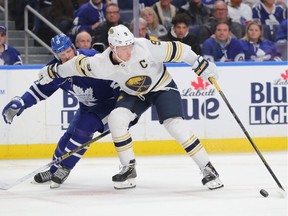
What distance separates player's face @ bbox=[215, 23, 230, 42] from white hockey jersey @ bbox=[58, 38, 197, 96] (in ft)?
9.53

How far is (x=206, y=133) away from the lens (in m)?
8.66

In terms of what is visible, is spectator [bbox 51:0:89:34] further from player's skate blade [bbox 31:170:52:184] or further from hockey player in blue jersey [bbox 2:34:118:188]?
player's skate blade [bbox 31:170:52:184]

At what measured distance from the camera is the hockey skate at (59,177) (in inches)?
258

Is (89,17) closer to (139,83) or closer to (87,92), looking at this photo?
(87,92)

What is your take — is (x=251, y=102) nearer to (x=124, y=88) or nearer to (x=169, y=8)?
(x=169, y=8)

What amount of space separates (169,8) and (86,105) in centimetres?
299

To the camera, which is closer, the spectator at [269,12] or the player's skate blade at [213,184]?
the player's skate blade at [213,184]

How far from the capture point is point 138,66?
6.16 m

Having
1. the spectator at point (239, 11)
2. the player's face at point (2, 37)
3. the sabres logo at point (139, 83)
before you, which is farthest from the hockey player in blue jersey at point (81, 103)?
the spectator at point (239, 11)

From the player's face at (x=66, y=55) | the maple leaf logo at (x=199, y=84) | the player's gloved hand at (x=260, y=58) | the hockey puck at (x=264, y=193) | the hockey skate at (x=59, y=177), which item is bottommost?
the hockey skate at (x=59, y=177)

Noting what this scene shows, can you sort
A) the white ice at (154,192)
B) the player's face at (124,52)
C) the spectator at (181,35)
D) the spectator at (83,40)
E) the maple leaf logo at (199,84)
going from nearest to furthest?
the white ice at (154,192) → the player's face at (124,52) → the maple leaf logo at (199,84) → the spectator at (83,40) → the spectator at (181,35)

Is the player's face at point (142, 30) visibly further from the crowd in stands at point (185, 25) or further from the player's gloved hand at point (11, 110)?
the player's gloved hand at point (11, 110)

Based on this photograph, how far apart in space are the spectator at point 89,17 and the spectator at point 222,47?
110 centimetres

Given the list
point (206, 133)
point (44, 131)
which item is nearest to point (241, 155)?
point (206, 133)
